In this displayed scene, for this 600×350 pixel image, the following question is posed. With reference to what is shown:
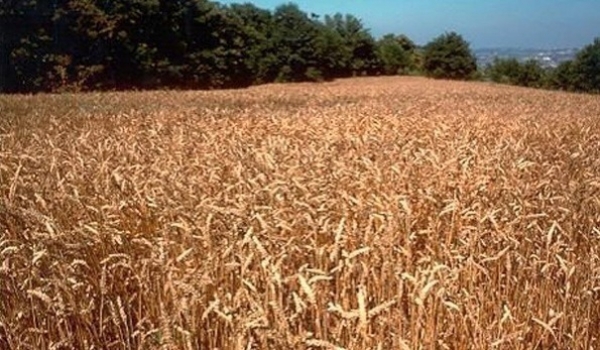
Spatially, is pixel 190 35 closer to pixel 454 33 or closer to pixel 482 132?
pixel 454 33

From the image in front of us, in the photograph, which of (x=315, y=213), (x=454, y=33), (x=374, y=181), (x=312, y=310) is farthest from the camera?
(x=454, y=33)

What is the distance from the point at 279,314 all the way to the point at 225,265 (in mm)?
665

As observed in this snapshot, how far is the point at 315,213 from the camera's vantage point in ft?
10.7

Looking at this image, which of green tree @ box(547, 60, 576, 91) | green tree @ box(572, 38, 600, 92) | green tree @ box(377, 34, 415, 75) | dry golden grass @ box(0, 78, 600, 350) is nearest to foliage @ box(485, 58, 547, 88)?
green tree @ box(547, 60, 576, 91)

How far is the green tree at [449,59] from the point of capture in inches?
2403

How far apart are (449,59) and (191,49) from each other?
27382 mm

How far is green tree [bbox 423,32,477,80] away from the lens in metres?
61.0

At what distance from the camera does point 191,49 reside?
44.8 m

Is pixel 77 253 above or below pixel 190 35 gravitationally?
below

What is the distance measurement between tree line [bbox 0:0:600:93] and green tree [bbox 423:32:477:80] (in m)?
0.09

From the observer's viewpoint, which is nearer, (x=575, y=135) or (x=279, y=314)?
(x=279, y=314)

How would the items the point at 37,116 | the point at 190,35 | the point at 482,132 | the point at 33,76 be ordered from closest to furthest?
the point at 482,132, the point at 37,116, the point at 33,76, the point at 190,35

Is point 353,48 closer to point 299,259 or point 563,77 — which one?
point 563,77

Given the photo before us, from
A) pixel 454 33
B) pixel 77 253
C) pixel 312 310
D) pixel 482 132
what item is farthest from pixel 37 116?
pixel 454 33
